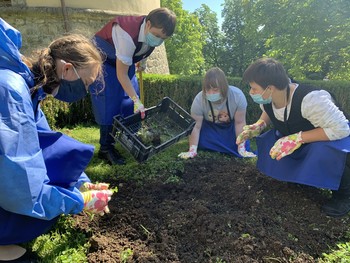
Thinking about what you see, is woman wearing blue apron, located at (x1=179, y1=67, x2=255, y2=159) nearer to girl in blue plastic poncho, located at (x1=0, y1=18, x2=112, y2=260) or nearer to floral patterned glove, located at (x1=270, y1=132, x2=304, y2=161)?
floral patterned glove, located at (x1=270, y1=132, x2=304, y2=161)

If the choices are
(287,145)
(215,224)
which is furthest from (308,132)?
(215,224)

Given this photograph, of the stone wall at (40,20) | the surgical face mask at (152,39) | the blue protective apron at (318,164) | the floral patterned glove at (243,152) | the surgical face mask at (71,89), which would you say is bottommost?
the floral patterned glove at (243,152)

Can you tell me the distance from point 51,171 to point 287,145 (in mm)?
1864

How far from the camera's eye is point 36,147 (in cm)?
169

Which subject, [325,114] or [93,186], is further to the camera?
[325,114]

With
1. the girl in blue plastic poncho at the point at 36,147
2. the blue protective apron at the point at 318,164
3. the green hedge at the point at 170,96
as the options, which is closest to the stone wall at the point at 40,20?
the green hedge at the point at 170,96

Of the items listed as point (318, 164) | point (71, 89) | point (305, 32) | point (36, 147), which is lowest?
point (318, 164)

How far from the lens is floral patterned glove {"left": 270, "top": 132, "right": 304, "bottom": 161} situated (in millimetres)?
2775

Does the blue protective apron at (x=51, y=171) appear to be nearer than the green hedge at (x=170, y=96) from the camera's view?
Yes

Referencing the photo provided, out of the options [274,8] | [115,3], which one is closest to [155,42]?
[274,8]

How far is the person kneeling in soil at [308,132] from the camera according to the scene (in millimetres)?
2643

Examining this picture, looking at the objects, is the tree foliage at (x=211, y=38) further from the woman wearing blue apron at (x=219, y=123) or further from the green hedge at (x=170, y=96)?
the woman wearing blue apron at (x=219, y=123)

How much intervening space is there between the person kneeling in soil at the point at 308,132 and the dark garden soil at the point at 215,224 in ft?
0.77

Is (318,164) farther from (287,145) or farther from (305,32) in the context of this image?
(305,32)
